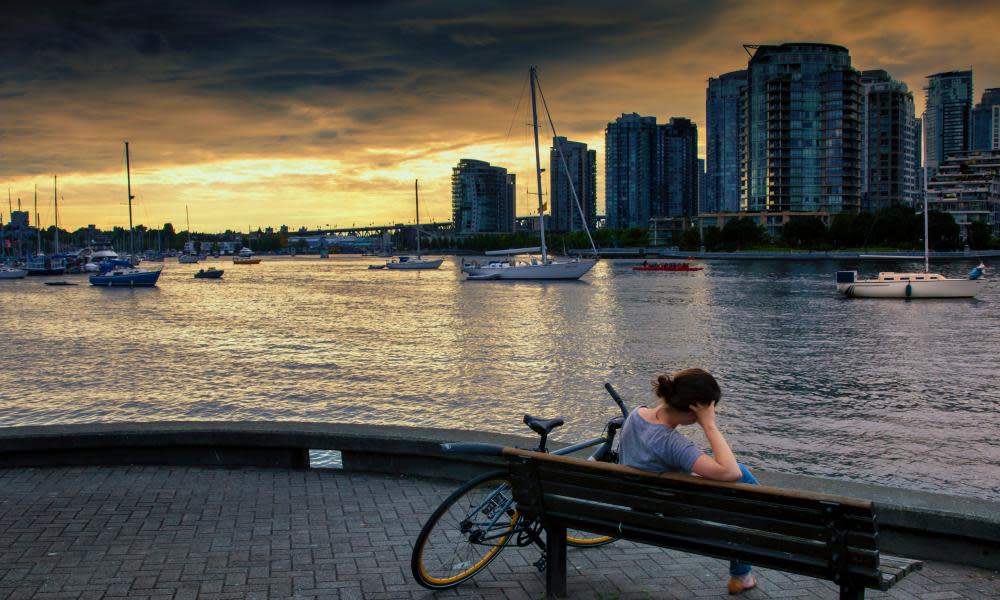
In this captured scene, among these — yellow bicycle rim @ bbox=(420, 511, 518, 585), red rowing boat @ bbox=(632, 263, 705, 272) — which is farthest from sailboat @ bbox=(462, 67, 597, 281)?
yellow bicycle rim @ bbox=(420, 511, 518, 585)

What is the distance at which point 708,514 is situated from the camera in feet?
15.3

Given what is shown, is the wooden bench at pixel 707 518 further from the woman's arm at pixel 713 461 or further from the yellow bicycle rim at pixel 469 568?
the yellow bicycle rim at pixel 469 568

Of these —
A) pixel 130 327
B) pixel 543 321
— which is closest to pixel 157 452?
pixel 543 321

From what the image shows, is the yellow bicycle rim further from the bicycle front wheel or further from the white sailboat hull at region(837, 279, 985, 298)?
the white sailboat hull at region(837, 279, 985, 298)

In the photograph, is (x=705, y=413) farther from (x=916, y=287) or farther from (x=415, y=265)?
(x=415, y=265)

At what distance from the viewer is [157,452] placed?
8.29m

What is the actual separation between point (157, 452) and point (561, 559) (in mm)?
Result: 4786

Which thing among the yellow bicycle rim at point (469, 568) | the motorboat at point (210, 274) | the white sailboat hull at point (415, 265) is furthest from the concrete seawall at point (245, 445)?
the white sailboat hull at point (415, 265)

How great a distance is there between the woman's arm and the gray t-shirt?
0.22 ft

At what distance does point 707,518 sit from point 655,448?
21.1 inches

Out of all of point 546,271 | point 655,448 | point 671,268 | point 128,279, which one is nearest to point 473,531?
point 655,448

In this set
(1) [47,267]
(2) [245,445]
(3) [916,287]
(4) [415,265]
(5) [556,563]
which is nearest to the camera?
(5) [556,563]

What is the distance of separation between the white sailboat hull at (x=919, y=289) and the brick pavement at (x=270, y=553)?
53446mm

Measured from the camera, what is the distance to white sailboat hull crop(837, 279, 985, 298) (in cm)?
5366
